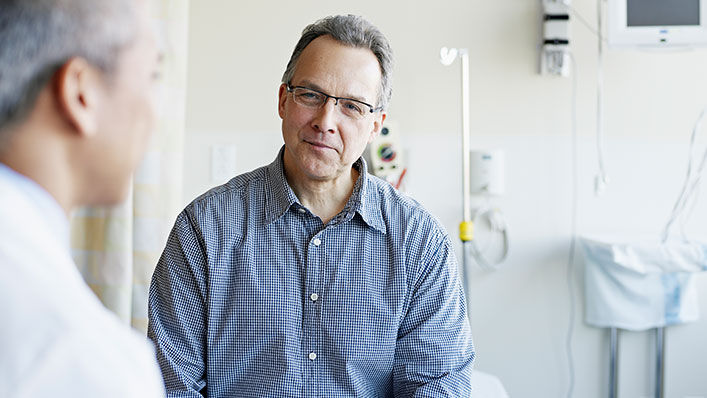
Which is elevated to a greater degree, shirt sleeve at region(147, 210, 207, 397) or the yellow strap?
the yellow strap

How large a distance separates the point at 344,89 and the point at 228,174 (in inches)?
51.3

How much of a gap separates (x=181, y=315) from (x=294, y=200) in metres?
0.32

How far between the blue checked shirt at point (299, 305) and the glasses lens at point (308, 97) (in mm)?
143

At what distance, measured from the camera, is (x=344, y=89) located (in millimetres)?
1579

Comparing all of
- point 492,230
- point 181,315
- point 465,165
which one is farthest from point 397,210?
point 492,230

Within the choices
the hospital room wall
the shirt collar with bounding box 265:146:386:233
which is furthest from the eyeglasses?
the hospital room wall
